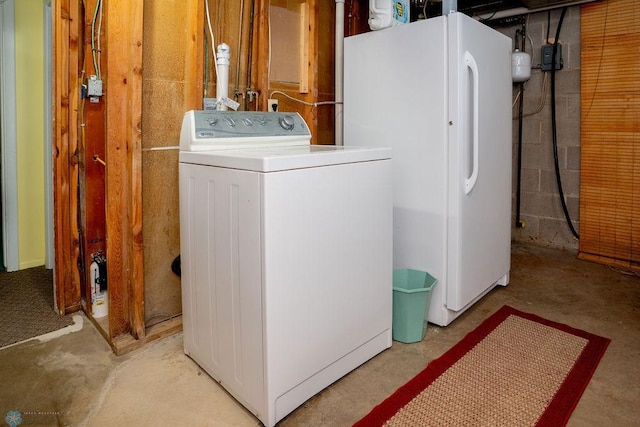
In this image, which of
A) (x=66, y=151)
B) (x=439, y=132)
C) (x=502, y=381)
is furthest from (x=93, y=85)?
(x=502, y=381)

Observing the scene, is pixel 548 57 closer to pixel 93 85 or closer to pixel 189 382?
pixel 93 85

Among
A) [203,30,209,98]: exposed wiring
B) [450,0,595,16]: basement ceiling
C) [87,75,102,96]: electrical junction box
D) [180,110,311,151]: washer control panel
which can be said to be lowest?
[180,110,311,151]: washer control panel

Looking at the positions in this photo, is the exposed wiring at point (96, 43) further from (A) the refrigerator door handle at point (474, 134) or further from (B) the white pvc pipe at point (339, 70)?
(A) the refrigerator door handle at point (474, 134)

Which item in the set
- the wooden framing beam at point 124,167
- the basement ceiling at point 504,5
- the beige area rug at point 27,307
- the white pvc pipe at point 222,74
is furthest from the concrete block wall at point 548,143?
the beige area rug at point 27,307

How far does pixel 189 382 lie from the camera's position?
185cm

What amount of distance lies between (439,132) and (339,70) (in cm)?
89

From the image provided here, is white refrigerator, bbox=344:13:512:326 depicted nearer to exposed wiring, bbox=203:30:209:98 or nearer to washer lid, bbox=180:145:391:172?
washer lid, bbox=180:145:391:172

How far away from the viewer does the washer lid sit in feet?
4.77

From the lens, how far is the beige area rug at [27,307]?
229 centimetres

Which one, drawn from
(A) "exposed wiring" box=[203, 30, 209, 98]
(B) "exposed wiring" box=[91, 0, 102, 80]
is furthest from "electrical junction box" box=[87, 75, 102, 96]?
(A) "exposed wiring" box=[203, 30, 209, 98]

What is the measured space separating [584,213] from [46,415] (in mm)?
3651

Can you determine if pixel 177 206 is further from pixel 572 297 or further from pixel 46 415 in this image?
pixel 572 297

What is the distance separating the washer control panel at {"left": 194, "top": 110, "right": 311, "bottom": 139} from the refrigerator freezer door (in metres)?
0.78

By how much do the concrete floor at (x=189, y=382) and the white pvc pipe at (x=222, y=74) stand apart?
1.18m
